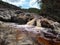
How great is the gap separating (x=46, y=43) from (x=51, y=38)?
610 millimetres

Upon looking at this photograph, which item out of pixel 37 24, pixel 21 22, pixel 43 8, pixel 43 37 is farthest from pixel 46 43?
pixel 43 8

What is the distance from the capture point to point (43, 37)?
27.7ft

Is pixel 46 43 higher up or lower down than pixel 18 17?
lower down

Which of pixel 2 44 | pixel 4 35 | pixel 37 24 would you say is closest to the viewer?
pixel 2 44

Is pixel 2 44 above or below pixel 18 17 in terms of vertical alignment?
below

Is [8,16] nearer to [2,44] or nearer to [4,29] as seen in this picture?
[4,29]

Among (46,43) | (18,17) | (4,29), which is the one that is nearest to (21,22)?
(18,17)

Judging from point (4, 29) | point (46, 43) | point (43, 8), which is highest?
point (43, 8)

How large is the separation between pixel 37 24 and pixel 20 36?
3.09m

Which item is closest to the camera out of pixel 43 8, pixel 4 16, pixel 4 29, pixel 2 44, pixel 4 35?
pixel 2 44

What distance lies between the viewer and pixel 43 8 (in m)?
19.5

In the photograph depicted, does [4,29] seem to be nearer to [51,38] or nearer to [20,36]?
[20,36]

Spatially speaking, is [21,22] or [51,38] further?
[21,22]

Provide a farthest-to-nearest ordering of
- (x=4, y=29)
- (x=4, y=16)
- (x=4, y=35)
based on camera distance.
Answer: (x=4, y=16) < (x=4, y=29) < (x=4, y=35)
